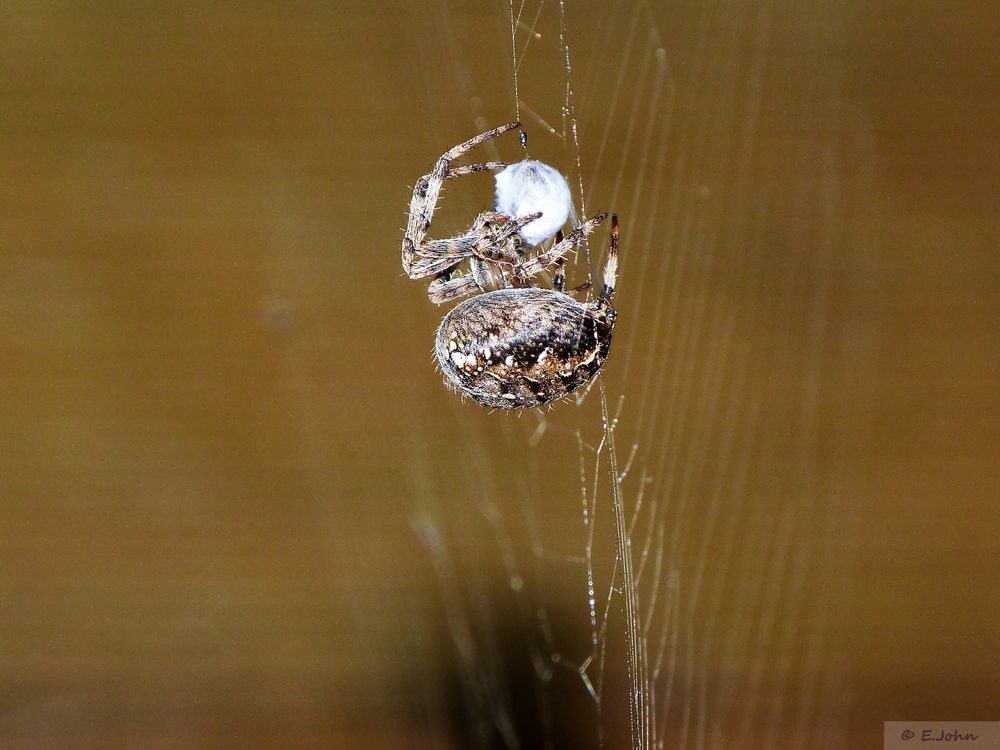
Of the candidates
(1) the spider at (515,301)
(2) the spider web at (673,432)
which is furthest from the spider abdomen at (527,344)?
(2) the spider web at (673,432)

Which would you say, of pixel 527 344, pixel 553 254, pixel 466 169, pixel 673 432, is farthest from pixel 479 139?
pixel 673 432

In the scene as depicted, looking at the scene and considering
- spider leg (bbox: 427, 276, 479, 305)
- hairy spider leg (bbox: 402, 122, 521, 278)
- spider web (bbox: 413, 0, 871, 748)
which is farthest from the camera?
spider web (bbox: 413, 0, 871, 748)

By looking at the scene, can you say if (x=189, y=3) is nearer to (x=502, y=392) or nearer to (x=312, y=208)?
(x=312, y=208)

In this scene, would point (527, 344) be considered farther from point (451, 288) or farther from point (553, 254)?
point (451, 288)

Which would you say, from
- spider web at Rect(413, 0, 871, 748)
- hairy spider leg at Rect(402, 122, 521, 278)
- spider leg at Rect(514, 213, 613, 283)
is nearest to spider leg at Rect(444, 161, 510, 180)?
hairy spider leg at Rect(402, 122, 521, 278)

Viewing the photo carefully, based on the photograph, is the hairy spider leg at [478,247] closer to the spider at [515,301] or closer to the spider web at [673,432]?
the spider at [515,301]

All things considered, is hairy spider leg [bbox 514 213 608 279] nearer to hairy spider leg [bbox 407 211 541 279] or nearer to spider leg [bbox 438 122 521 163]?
hairy spider leg [bbox 407 211 541 279]
